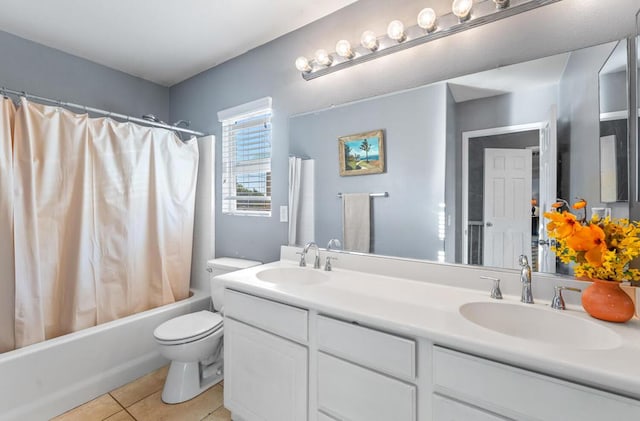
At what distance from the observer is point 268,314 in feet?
4.32

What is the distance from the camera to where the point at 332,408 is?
1.13 metres

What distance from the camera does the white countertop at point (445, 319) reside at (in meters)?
0.71

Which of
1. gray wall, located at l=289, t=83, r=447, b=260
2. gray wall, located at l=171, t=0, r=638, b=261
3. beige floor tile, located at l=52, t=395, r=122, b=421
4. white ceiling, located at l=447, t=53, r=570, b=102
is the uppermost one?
gray wall, located at l=171, t=0, r=638, b=261

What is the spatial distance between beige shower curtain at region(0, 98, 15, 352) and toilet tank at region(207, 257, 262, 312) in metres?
1.06

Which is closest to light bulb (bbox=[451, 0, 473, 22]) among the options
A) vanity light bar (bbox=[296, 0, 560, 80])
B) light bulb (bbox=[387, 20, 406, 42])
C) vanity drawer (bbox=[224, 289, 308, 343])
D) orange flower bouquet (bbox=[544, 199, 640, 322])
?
vanity light bar (bbox=[296, 0, 560, 80])

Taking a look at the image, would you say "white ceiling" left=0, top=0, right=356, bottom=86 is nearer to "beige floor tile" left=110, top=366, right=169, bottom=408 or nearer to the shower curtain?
the shower curtain

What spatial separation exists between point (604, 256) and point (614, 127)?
540 mm

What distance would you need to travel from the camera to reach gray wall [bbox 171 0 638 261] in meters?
1.18

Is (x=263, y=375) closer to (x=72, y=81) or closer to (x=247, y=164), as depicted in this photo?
(x=247, y=164)

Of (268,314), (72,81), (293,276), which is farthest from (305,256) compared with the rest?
(72,81)

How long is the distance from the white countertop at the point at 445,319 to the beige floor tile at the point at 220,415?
0.79 meters

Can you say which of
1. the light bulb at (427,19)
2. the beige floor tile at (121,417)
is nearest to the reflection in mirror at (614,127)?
the light bulb at (427,19)

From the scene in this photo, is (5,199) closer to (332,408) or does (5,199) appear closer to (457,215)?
(332,408)

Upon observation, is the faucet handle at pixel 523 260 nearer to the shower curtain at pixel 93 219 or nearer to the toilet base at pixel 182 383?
the toilet base at pixel 182 383
